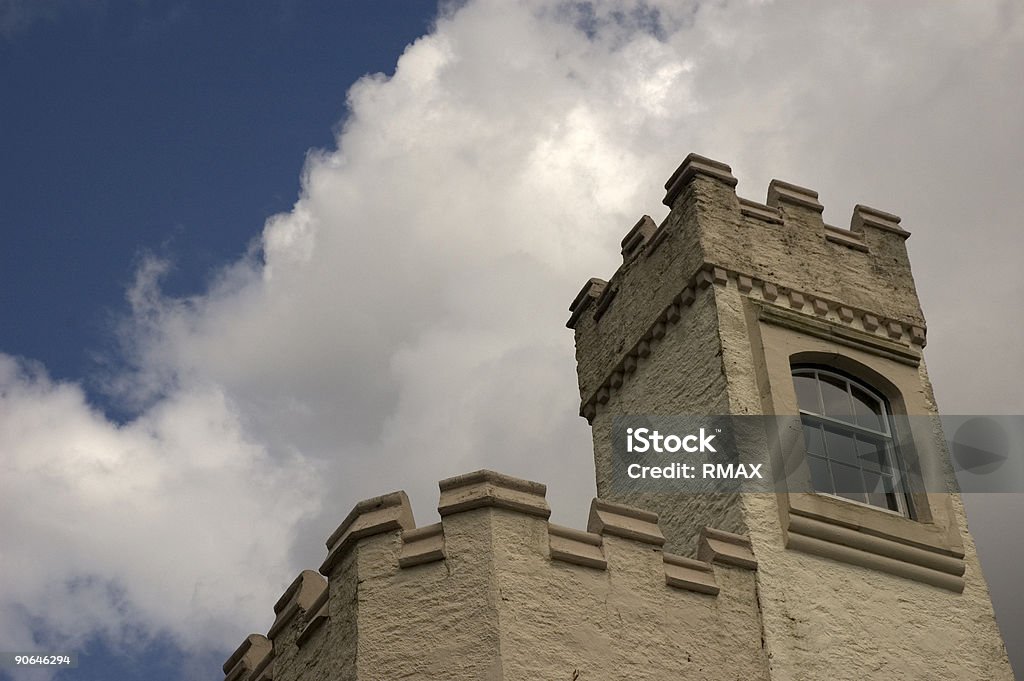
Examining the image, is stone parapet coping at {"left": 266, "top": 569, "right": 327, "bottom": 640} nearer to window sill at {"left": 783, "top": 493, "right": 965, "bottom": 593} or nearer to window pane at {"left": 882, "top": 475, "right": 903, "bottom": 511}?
window sill at {"left": 783, "top": 493, "right": 965, "bottom": 593}

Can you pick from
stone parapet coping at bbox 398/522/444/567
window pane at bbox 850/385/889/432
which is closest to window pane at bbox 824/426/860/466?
window pane at bbox 850/385/889/432

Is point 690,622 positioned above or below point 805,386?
below

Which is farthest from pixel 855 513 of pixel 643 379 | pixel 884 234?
pixel 884 234

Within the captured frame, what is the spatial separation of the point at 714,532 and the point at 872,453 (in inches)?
89.0

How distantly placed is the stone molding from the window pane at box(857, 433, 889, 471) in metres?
0.89

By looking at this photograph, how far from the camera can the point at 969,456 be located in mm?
12922

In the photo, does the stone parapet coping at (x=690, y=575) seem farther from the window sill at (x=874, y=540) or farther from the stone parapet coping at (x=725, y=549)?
the window sill at (x=874, y=540)

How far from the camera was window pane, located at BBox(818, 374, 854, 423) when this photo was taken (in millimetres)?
12695

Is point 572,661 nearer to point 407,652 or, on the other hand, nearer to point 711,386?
point 407,652

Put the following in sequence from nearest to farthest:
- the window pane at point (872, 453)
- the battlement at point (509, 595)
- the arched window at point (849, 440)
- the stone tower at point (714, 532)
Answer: the battlement at point (509, 595), the stone tower at point (714, 532), the arched window at point (849, 440), the window pane at point (872, 453)

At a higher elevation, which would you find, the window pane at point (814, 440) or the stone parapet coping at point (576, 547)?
the window pane at point (814, 440)

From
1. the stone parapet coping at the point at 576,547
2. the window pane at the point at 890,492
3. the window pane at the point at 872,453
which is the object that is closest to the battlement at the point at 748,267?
the window pane at the point at 872,453

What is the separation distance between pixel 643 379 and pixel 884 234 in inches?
114

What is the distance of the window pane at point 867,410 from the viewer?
41.9 feet
